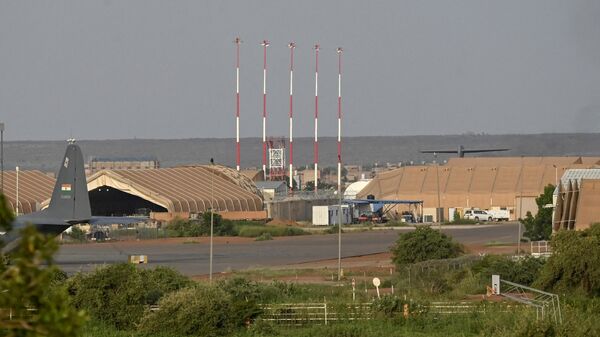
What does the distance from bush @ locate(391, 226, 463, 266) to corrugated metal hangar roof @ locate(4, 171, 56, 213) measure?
32.4m

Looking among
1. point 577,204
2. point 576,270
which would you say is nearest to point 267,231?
point 577,204

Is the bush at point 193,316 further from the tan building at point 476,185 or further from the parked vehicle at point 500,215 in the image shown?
the parked vehicle at point 500,215

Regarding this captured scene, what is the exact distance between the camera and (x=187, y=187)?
10350 cm

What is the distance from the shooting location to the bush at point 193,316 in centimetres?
3406

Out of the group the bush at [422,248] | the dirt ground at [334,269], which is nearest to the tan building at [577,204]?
the bush at [422,248]

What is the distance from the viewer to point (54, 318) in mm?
6453

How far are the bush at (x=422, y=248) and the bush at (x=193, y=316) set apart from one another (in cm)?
2288

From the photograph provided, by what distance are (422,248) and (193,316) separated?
84.9 ft

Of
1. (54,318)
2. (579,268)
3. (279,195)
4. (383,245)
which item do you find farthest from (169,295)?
(279,195)

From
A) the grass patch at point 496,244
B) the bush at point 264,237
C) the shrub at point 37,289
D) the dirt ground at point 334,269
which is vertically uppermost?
the bush at point 264,237

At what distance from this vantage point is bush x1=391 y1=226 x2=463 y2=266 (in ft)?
190

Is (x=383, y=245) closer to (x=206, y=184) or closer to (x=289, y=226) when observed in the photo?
(x=289, y=226)

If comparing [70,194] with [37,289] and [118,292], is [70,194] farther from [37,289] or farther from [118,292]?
[37,289]

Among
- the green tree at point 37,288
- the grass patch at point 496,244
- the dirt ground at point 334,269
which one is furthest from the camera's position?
the grass patch at point 496,244
